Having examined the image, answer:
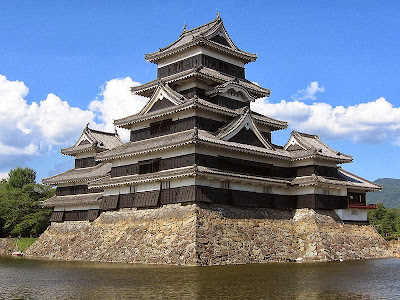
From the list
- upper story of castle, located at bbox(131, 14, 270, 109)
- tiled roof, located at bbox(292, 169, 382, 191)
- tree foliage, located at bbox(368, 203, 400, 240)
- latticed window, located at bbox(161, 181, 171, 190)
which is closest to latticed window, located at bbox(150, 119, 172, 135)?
upper story of castle, located at bbox(131, 14, 270, 109)

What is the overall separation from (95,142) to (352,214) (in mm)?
27639

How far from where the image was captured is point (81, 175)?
48125 mm

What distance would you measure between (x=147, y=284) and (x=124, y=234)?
50.6ft

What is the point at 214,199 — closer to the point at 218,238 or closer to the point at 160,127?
the point at 218,238

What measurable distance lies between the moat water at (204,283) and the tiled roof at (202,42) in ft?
70.7

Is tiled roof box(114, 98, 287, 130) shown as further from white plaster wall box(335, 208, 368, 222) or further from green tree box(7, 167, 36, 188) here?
green tree box(7, 167, 36, 188)

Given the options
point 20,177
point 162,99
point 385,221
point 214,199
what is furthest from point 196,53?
point 385,221

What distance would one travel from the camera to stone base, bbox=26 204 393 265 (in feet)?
99.8

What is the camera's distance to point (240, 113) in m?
38.2

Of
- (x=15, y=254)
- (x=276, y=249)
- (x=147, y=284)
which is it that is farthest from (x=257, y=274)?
(x=15, y=254)

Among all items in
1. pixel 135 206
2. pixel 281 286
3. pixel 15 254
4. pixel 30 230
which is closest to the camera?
pixel 281 286

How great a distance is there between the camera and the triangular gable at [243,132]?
36094 millimetres

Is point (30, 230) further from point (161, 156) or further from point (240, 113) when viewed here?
point (240, 113)

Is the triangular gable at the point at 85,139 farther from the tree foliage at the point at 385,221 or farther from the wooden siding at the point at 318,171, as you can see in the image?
the tree foliage at the point at 385,221
